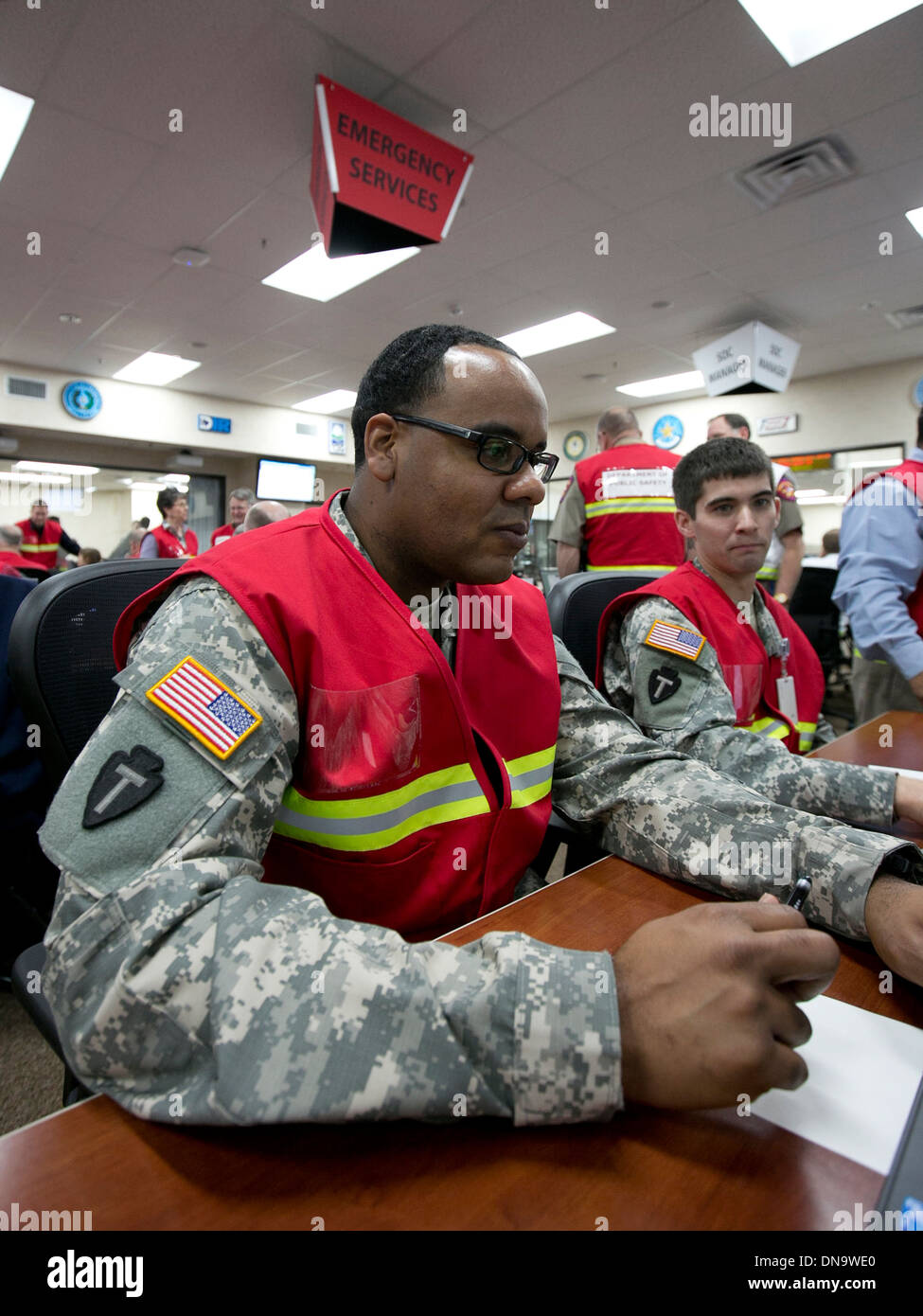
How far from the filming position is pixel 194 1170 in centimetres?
46

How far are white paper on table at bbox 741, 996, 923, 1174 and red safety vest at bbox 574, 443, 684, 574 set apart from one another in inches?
97.5

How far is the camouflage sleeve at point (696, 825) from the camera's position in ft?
2.60

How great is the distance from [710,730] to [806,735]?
631 millimetres

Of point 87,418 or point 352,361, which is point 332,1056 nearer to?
point 352,361

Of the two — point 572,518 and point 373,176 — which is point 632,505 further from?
point 373,176

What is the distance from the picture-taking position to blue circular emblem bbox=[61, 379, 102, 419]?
281 inches

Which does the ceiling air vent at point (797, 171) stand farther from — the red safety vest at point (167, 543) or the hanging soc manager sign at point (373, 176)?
the red safety vest at point (167, 543)

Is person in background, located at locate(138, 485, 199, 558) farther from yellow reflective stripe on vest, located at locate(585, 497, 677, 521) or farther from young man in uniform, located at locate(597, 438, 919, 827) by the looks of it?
young man in uniform, located at locate(597, 438, 919, 827)

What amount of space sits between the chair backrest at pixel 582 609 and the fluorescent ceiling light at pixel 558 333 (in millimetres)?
4449

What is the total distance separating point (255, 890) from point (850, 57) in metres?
3.67

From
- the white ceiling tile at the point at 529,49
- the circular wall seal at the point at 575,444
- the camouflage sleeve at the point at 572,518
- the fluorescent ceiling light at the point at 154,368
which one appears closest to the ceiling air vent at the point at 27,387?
the fluorescent ceiling light at the point at 154,368

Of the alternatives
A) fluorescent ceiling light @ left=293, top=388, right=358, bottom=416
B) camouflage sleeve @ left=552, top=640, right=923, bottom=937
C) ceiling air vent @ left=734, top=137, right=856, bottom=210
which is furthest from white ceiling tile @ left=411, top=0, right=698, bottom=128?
fluorescent ceiling light @ left=293, top=388, right=358, bottom=416
